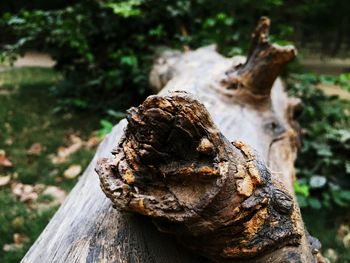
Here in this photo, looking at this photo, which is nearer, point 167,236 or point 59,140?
point 167,236

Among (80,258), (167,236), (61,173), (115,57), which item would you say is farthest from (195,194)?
(115,57)

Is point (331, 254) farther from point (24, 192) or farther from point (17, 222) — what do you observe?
point (24, 192)

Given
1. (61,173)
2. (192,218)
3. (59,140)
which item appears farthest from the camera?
(59,140)

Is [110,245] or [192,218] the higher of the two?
[192,218]

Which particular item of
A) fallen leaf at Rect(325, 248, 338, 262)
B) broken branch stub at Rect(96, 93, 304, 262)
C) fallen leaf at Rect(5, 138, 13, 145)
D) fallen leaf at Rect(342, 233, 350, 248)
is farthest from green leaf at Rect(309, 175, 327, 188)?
fallen leaf at Rect(5, 138, 13, 145)

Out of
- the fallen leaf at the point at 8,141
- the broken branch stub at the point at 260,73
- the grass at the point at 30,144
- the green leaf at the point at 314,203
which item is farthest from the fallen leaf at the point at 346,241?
the fallen leaf at the point at 8,141

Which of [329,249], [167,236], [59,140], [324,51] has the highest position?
[167,236]

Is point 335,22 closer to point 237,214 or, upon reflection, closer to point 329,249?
point 329,249

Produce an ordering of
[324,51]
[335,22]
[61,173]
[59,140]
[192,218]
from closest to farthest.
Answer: [192,218], [61,173], [59,140], [335,22], [324,51]
